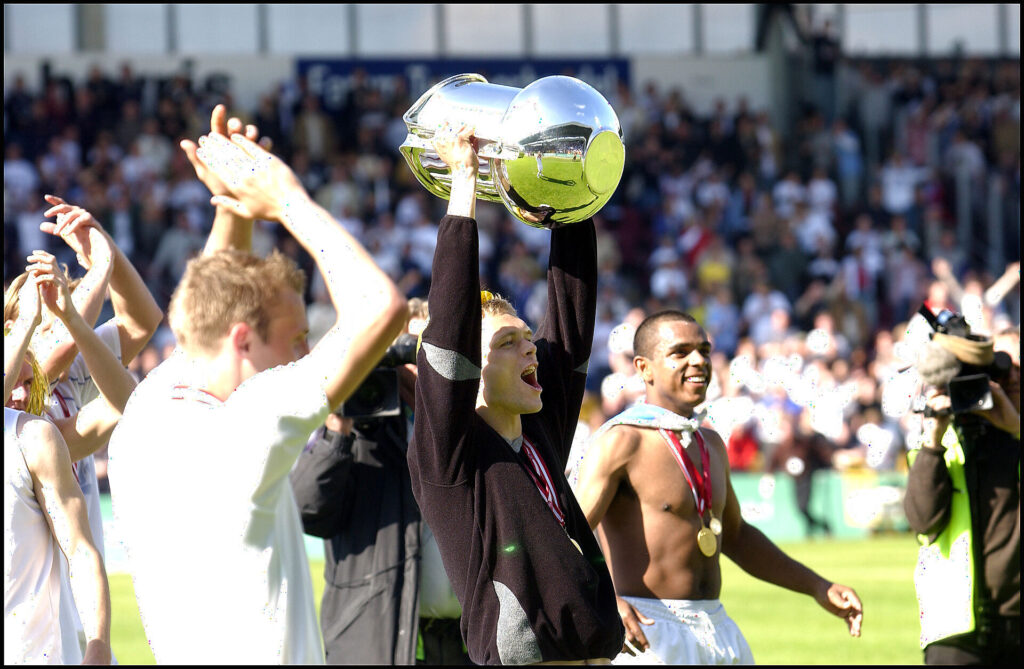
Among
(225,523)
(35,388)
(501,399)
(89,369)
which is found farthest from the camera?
(35,388)

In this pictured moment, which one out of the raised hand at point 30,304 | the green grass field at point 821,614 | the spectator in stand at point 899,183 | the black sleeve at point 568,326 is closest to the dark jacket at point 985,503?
the black sleeve at point 568,326

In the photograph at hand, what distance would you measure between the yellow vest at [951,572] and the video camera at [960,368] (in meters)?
0.22

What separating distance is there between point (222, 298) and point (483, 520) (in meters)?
1.21

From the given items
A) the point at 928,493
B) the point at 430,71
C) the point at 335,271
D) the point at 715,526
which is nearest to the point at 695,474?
the point at 715,526

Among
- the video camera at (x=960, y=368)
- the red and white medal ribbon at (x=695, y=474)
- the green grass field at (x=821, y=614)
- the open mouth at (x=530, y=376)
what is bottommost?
the green grass field at (x=821, y=614)

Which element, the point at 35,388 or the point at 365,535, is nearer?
the point at 35,388

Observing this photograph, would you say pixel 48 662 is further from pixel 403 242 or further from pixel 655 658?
pixel 403 242

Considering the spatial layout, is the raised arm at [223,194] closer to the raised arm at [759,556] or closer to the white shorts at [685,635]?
the white shorts at [685,635]

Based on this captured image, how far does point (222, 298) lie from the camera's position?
2.94 meters

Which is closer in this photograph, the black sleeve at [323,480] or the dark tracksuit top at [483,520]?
the dark tracksuit top at [483,520]

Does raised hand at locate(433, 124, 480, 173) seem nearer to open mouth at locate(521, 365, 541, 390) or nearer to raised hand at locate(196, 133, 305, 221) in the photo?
open mouth at locate(521, 365, 541, 390)

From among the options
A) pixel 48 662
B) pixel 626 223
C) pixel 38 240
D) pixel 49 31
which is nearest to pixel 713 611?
pixel 48 662

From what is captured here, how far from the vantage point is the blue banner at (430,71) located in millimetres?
26266

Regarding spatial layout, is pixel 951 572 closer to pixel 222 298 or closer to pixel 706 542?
pixel 706 542
